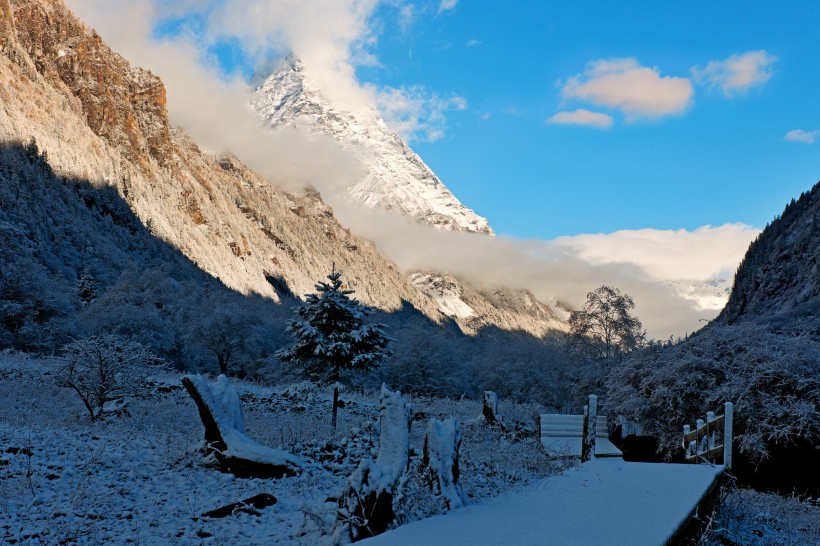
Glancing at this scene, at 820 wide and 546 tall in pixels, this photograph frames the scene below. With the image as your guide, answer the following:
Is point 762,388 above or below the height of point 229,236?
below

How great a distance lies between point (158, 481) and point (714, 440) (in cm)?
982

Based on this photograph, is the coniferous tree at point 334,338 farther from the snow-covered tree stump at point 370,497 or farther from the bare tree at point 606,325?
the bare tree at point 606,325

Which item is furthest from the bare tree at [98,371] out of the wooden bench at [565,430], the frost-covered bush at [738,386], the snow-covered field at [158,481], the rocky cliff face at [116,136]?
the rocky cliff face at [116,136]

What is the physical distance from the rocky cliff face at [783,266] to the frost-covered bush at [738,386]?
1606 inches

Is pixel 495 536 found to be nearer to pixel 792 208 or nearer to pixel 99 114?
pixel 792 208

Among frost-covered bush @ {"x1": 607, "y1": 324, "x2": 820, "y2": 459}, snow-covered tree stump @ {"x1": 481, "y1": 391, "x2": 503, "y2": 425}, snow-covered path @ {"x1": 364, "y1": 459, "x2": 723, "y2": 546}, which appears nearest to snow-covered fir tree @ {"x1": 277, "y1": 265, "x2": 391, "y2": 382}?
snow-covered tree stump @ {"x1": 481, "y1": 391, "x2": 503, "y2": 425}

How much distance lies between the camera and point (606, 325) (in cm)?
4059

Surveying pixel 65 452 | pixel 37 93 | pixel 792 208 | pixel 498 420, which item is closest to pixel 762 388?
pixel 498 420

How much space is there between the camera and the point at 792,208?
109688 mm

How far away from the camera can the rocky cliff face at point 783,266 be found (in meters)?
67.8

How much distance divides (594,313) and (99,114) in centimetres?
12561

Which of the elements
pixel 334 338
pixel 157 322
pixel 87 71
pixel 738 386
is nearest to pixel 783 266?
pixel 738 386

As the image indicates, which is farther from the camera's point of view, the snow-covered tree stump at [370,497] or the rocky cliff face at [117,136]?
the rocky cliff face at [117,136]

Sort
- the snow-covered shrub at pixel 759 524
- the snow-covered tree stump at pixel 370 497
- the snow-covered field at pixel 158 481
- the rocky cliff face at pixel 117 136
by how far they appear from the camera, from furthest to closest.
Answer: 1. the rocky cliff face at pixel 117 136
2. the snow-covered shrub at pixel 759 524
3. the snow-covered field at pixel 158 481
4. the snow-covered tree stump at pixel 370 497
